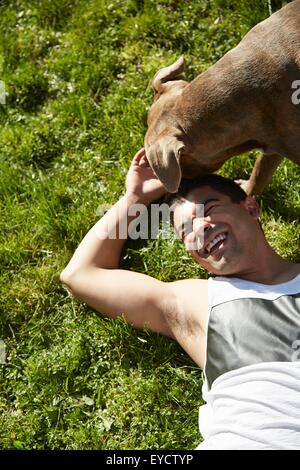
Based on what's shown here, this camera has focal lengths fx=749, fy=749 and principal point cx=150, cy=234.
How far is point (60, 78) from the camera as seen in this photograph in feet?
18.3

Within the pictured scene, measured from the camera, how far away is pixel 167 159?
4.02 m

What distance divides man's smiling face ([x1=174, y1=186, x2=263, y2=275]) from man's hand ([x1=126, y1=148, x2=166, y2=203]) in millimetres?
495

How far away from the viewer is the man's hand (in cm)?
465

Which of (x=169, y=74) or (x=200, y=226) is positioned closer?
(x=200, y=226)

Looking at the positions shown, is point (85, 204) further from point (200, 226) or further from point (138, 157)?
point (200, 226)

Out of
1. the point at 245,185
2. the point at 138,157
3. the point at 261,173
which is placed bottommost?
the point at 245,185

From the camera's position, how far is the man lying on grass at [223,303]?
11.5 ft

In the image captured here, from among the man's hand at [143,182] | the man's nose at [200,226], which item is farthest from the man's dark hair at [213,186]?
the man's hand at [143,182]

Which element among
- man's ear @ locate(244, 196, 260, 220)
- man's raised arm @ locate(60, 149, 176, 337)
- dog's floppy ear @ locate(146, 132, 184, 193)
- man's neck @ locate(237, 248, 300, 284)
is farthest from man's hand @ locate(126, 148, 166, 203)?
man's neck @ locate(237, 248, 300, 284)

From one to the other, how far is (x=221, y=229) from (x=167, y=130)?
0.63 m

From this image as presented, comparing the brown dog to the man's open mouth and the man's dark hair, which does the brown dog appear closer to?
the man's dark hair

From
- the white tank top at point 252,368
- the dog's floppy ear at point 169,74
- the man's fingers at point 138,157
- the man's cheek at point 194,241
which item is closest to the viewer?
the white tank top at point 252,368

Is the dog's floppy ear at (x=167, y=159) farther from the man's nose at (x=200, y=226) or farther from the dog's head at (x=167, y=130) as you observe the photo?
the man's nose at (x=200, y=226)

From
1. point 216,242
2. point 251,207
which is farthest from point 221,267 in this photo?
point 251,207
